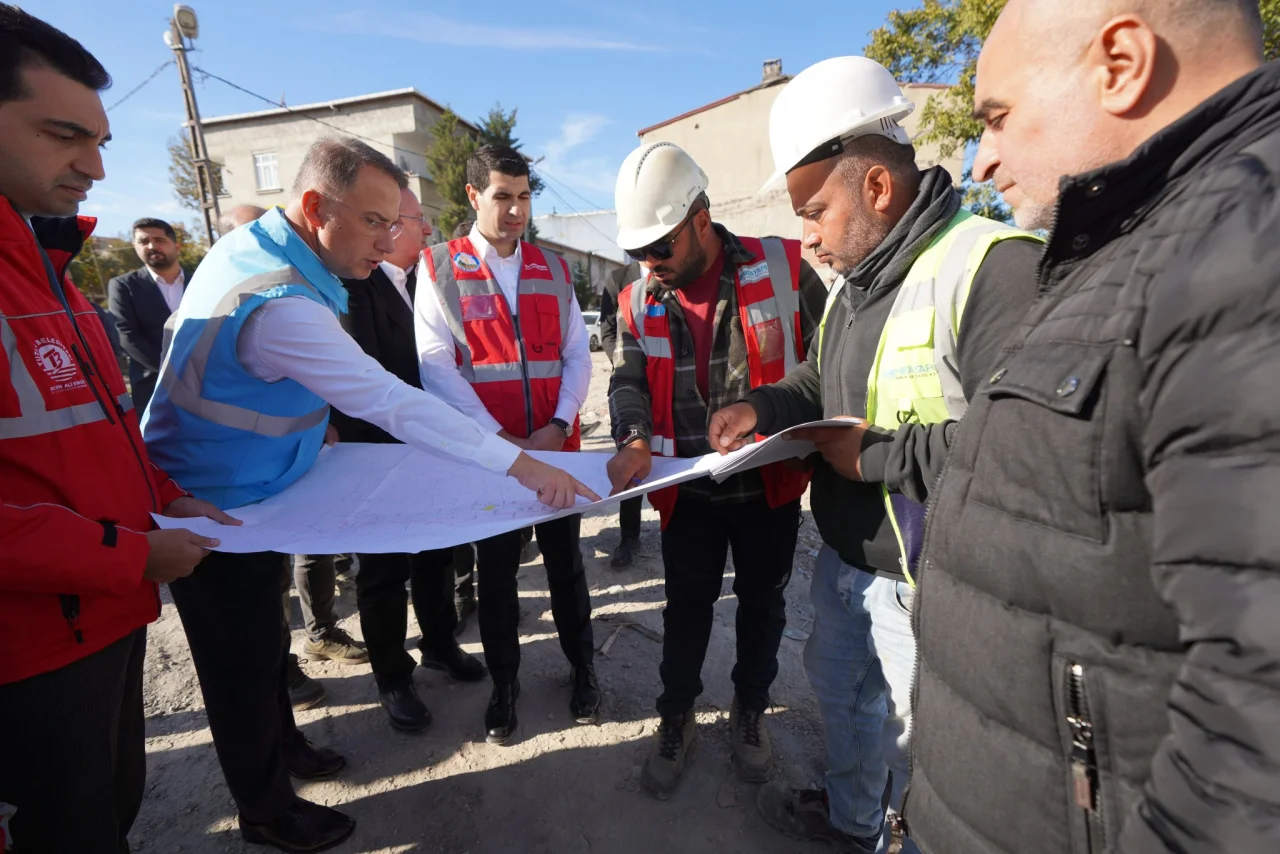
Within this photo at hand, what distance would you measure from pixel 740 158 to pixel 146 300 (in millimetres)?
19414

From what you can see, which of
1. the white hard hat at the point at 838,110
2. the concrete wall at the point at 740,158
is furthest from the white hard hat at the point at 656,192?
the concrete wall at the point at 740,158

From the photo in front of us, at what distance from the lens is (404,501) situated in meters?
2.00

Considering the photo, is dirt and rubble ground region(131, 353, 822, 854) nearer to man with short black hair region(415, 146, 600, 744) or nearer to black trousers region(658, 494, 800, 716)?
man with short black hair region(415, 146, 600, 744)

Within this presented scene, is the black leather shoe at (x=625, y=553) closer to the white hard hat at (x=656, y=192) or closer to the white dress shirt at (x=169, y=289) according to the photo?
the white hard hat at (x=656, y=192)

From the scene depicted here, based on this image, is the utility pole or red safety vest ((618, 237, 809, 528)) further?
the utility pole

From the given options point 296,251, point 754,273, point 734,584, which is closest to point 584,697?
point 734,584

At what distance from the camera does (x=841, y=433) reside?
5.20ft

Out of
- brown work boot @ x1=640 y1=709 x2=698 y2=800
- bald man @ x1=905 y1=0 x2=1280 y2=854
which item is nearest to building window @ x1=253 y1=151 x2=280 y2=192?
brown work boot @ x1=640 y1=709 x2=698 y2=800

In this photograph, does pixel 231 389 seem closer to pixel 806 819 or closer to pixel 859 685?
pixel 859 685

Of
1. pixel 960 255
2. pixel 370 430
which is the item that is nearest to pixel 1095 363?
pixel 960 255

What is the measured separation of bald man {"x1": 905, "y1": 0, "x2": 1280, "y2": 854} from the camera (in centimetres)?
58

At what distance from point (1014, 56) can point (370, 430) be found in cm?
304

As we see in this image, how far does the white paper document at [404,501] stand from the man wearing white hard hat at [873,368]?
174mm

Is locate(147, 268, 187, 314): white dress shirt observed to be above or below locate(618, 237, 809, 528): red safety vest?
above
